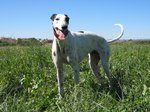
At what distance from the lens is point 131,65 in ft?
30.7

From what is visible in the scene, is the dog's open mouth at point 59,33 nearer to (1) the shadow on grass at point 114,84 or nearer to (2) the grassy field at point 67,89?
(2) the grassy field at point 67,89

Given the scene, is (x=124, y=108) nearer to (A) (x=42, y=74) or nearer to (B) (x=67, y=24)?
(B) (x=67, y=24)

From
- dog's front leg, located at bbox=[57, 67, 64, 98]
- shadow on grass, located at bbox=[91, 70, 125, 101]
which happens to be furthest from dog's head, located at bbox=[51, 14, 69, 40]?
shadow on grass, located at bbox=[91, 70, 125, 101]

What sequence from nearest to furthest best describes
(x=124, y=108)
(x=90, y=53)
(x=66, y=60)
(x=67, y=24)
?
(x=124, y=108)
(x=67, y=24)
(x=66, y=60)
(x=90, y=53)

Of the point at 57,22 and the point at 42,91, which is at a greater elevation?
the point at 57,22

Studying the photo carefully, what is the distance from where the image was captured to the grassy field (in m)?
5.20

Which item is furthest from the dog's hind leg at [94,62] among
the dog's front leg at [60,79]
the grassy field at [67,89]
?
the dog's front leg at [60,79]

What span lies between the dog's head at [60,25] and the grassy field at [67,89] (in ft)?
3.35

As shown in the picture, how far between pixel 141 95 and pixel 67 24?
2.07m

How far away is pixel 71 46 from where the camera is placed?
7.39 meters

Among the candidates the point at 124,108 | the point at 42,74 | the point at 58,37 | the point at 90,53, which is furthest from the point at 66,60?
the point at 124,108

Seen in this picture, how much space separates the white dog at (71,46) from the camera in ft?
23.2

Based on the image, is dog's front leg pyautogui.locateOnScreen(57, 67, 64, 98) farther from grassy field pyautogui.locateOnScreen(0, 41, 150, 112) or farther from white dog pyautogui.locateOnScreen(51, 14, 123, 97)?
grassy field pyautogui.locateOnScreen(0, 41, 150, 112)

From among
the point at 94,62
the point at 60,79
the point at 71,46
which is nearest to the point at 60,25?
the point at 71,46
